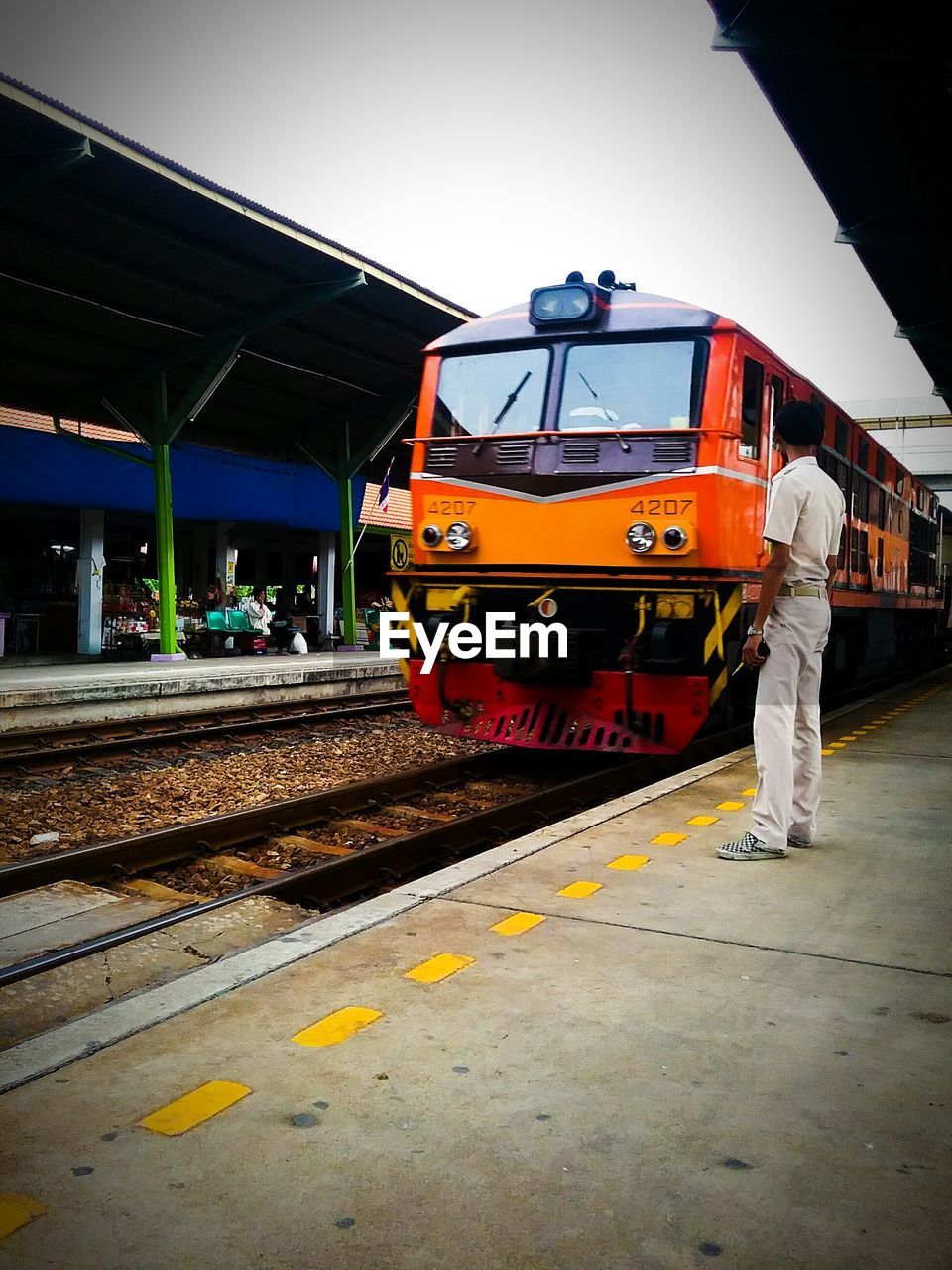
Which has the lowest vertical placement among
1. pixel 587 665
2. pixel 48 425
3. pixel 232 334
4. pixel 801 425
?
pixel 587 665

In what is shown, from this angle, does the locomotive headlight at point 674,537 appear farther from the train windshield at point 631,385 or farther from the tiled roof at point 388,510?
the tiled roof at point 388,510

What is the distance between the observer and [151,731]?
36.3ft

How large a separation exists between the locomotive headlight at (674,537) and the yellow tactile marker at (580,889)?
319 cm

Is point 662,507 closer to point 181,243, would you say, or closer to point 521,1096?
point 521,1096

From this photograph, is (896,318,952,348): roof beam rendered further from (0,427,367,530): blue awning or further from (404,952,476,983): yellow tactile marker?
(404,952,476,983): yellow tactile marker

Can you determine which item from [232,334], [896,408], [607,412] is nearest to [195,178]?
[232,334]

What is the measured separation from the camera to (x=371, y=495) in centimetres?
2339

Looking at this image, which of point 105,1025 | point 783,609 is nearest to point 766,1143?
point 105,1025

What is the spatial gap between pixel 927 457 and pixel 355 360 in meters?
28.1

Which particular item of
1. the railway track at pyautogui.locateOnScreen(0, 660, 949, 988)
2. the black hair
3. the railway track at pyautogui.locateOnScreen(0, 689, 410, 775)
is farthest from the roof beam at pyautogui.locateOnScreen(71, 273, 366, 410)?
the black hair

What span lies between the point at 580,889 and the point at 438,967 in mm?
1111

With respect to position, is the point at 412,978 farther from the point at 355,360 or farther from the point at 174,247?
the point at 355,360

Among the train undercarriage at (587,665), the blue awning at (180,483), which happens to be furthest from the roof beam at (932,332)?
the blue awning at (180,483)

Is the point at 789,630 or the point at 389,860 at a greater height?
the point at 789,630
